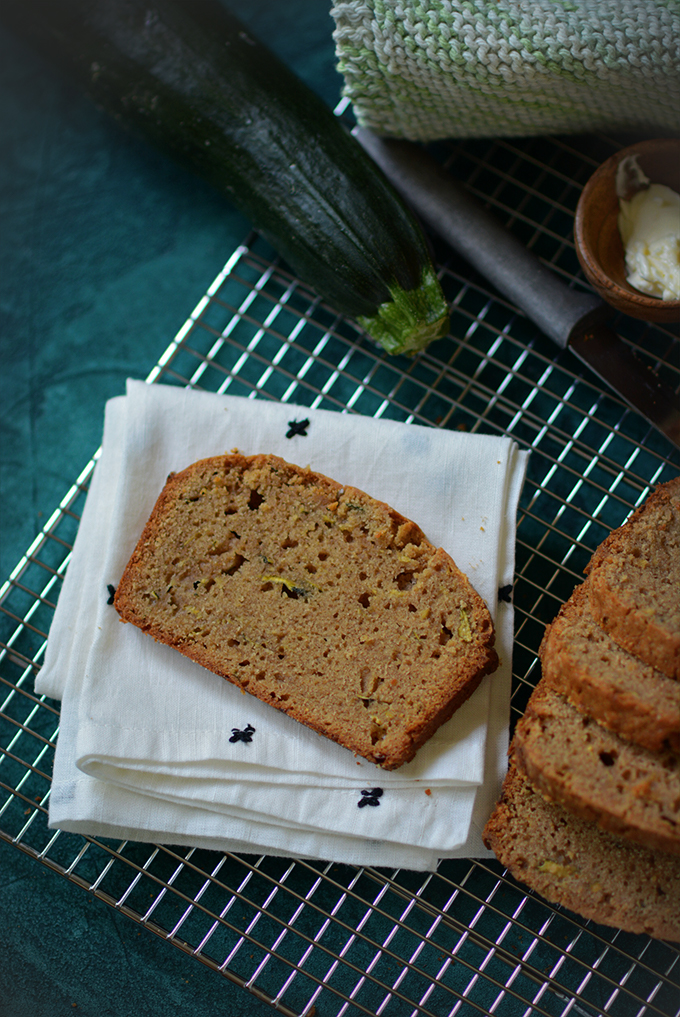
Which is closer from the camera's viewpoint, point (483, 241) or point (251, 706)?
point (251, 706)

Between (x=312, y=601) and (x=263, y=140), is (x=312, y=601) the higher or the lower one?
the lower one

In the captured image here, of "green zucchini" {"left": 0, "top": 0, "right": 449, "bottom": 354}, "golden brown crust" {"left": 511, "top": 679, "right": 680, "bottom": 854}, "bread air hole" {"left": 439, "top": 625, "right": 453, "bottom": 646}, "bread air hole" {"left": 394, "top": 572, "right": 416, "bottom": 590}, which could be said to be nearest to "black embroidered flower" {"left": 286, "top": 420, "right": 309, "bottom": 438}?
"green zucchini" {"left": 0, "top": 0, "right": 449, "bottom": 354}

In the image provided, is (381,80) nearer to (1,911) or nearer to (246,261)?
(246,261)

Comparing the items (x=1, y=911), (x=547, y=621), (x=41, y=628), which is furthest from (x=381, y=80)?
(x=1, y=911)

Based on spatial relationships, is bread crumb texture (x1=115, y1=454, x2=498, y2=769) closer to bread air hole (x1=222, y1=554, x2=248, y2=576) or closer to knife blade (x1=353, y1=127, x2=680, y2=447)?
bread air hole (x1=222, y1=554, x2=248, y2=576)

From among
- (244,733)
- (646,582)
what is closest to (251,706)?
(244,733)

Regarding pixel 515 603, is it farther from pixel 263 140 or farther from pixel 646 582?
pixel 263 140

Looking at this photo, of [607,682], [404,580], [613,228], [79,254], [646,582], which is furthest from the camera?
[79,254]
